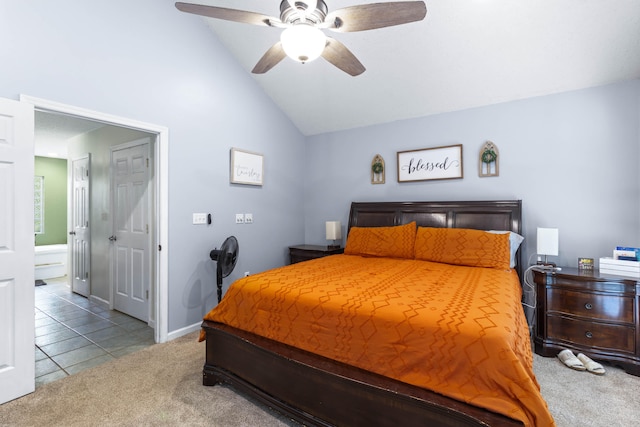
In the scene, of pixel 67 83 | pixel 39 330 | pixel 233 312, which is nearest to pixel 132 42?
pixel 67 83

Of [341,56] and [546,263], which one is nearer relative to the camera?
[341,56]

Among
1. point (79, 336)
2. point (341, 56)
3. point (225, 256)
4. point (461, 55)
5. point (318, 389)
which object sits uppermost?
point (461, 55)

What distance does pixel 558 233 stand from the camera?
3.17m

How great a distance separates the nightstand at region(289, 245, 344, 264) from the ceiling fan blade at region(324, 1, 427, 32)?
8.85 ft

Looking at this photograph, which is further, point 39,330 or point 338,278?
point 39,330

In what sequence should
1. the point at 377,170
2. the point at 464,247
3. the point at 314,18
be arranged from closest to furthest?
the point at 314,18
the point at 464,247
the point at 377,170

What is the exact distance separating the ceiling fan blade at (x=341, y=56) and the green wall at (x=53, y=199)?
744 centimetres

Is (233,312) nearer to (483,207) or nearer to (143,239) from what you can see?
(143,239)

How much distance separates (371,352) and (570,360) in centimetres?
206

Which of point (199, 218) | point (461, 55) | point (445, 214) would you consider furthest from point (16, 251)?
point (461, 55)

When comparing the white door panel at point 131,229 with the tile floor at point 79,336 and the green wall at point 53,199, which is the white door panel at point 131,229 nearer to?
the tile floor at point 79,336

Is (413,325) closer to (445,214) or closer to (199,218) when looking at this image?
(445,214)

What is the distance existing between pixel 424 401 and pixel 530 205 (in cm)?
282

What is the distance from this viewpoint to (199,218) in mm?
3410
